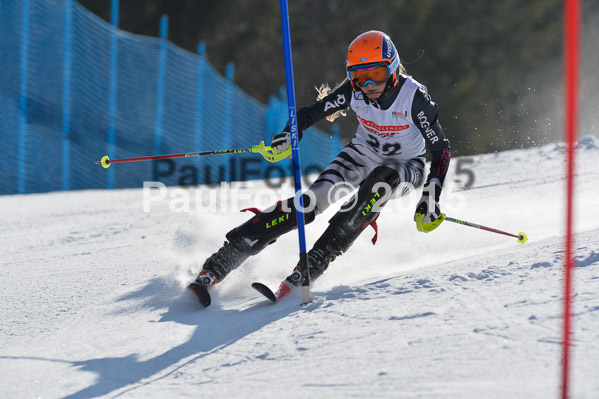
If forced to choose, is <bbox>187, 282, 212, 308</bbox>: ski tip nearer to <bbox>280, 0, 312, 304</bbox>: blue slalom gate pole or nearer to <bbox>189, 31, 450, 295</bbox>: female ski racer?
<bbox>189, 31, 450, 295</bbox>: female ski racer

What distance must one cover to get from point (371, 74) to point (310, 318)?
5.26 feet

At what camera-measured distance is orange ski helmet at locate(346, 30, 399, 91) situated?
13.3 ft

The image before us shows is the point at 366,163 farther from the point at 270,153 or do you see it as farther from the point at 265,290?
the point at 265,290

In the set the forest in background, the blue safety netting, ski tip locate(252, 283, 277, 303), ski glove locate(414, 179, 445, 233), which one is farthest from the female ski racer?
the forest in background

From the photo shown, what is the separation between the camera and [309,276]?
3.73 meters

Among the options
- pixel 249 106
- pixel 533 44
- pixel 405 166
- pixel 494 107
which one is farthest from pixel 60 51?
pixel 533 44

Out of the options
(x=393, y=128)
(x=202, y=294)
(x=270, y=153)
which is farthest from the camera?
(x=393, y=128)

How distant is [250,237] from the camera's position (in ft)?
13.1

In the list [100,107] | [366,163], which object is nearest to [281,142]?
[366,163]

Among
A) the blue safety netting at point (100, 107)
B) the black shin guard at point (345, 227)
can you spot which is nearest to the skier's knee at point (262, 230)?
the black shin guard at point (345, 227)

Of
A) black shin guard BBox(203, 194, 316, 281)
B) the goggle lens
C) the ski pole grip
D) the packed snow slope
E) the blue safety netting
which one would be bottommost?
the packed snow slope

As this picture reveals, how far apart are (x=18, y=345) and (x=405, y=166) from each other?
2.43 metres

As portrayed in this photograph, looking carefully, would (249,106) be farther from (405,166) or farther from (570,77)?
(570,77)

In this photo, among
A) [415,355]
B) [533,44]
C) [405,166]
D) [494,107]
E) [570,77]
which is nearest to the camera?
[570,77]
